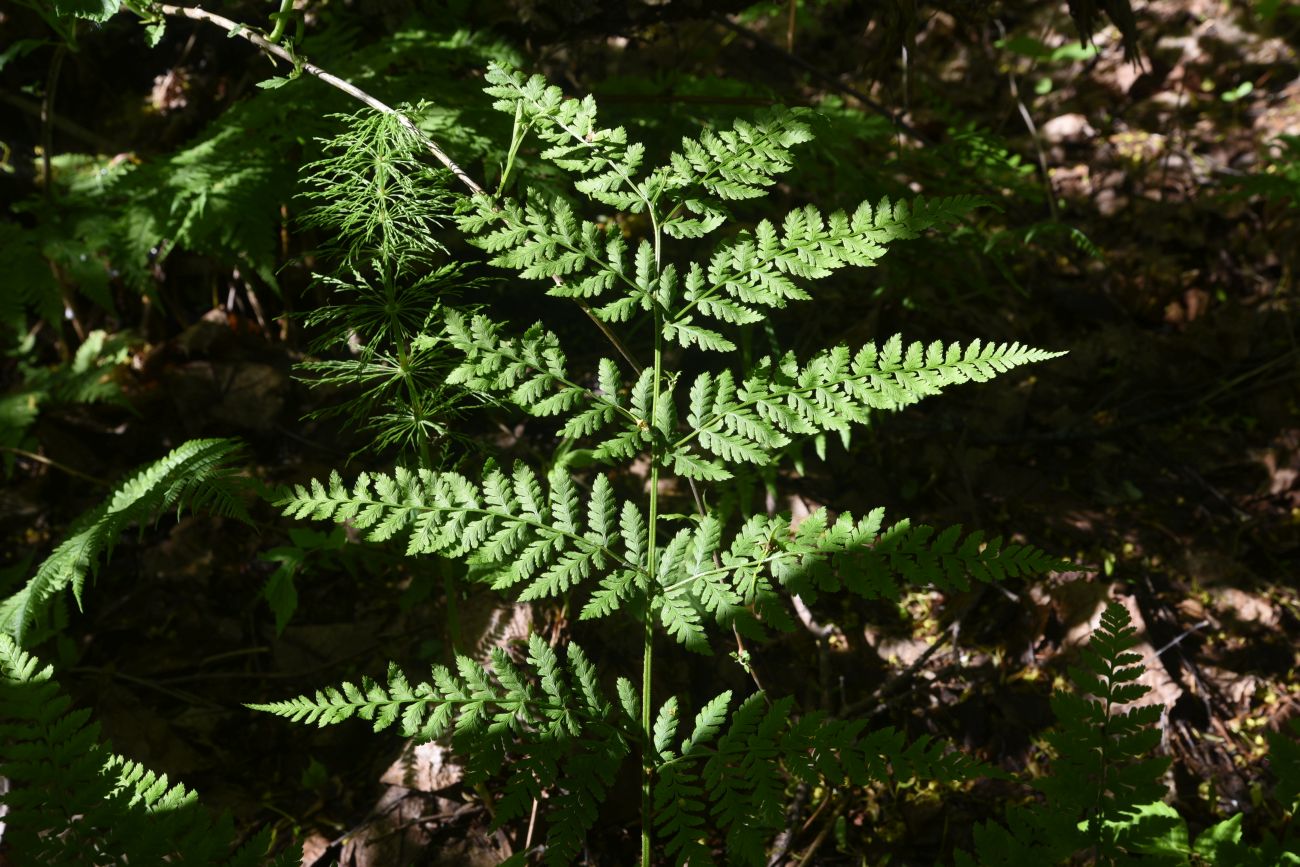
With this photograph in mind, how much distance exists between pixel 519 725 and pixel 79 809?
83 centimetres

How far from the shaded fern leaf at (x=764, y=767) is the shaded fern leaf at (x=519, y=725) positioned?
0.15 metres

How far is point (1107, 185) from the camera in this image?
4984 millimetres

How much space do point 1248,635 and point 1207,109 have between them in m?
3.78

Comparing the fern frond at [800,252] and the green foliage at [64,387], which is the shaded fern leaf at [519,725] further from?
the green foliage at [64,387]

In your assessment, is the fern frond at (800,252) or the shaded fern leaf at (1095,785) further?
the fern frond at (800,252)

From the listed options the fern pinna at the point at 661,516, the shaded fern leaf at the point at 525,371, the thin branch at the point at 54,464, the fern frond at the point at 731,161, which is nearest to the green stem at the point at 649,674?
the fern pinna at the point at 661,516

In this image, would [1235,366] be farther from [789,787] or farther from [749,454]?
[749,454]

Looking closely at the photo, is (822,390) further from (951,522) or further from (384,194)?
(951,522)

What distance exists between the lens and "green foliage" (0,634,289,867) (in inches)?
63.0

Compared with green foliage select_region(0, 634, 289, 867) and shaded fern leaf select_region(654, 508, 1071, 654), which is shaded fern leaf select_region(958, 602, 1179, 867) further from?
green foliage select_region(0, 634, 289, 867)

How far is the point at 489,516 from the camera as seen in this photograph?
1896 millimetres

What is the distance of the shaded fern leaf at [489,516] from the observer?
72.3 inches

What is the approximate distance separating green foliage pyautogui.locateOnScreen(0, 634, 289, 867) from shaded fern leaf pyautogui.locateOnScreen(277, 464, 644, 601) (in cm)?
58

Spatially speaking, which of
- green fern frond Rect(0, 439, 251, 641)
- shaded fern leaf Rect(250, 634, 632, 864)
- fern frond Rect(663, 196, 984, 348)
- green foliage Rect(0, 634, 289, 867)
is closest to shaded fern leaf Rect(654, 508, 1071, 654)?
shaded fern leaf Rect(250, 634, 632, 864)
